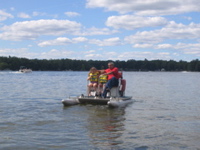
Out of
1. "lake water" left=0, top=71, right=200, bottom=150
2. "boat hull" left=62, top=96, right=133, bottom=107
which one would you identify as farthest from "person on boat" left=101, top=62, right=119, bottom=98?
"lake water" left=0, top=71, right=200, bottom=150

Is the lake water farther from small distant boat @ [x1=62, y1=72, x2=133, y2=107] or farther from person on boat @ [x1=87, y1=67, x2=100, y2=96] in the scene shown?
person on boat @ [x1=87, y1=67, x2=100, y2=96]

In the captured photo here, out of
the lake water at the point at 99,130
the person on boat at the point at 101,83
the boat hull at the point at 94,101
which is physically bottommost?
the lake water at the point at 99,130

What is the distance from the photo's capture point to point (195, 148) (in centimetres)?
866

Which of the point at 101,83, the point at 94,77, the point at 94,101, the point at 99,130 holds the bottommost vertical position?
the point at 99,130

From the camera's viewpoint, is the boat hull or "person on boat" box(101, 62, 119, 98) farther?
"person on boat" box(101, 62, 119, 98)

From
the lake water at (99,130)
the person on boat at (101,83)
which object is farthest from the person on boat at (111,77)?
the lake water at (99,130)

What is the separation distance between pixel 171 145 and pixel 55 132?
370 cm

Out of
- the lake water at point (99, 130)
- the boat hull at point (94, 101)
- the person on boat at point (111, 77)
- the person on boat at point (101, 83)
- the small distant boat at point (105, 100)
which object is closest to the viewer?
the lake water at point (99, 130)

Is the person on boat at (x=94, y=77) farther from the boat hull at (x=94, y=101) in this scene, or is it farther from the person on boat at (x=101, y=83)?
the boat hull at (x=94, y=101)

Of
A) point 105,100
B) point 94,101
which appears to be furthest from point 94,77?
point 105,100

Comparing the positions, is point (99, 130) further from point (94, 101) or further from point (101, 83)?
point (101, 83)

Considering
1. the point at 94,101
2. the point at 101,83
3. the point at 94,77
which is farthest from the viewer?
the point at 94,77

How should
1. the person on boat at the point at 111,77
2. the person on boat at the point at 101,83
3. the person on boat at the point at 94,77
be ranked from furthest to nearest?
1. the person on boat at the point at 94,77
2. the person on boat at the point at 101,83
3. the person on boat at the point at 111,77

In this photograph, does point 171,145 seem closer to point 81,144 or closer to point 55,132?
point 81,144
